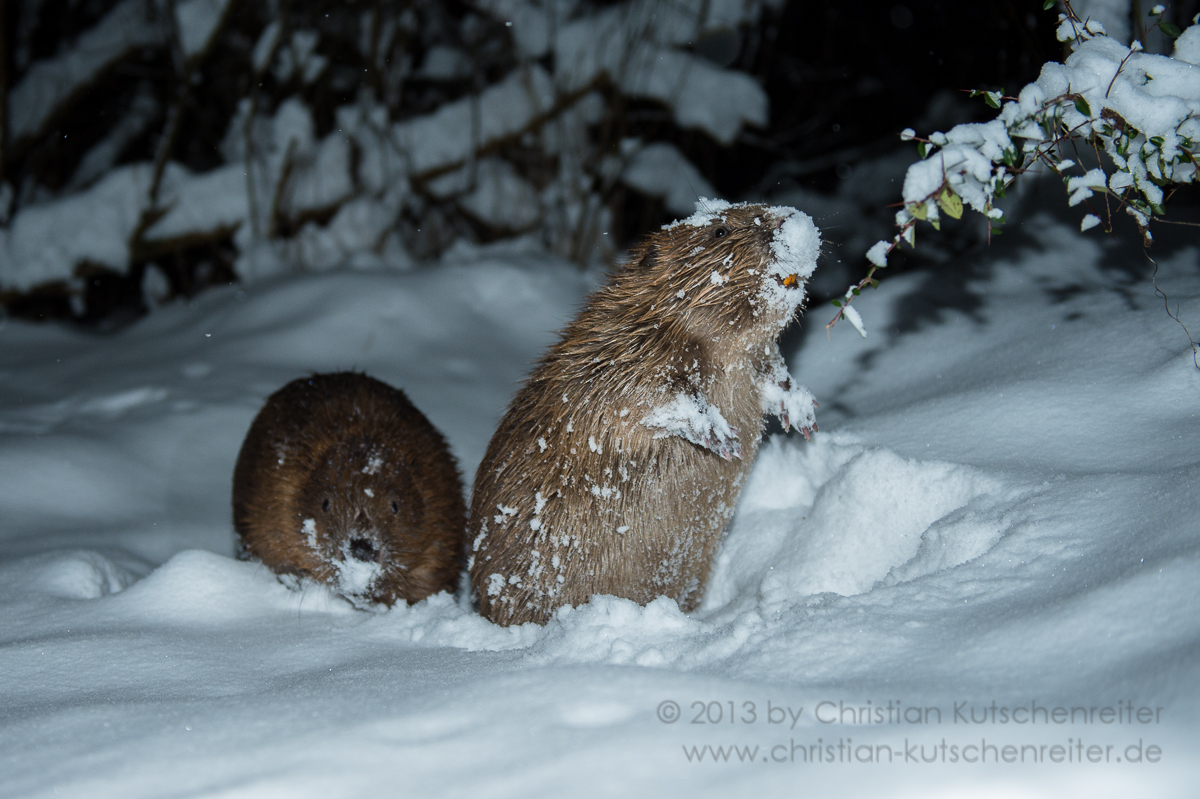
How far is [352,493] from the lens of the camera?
284cm

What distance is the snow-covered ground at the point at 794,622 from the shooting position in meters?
1.36

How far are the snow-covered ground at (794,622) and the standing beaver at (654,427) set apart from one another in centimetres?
25

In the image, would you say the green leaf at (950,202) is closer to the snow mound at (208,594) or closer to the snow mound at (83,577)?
the snow mound at (208,594)

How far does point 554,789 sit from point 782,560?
140 centimetres

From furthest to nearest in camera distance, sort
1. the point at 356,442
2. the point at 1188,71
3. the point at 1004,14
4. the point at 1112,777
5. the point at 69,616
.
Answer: the point at 1004,14 < the point at 356,442 < the point at 69,616 < the point at 1188,71 < the point at 1112,777

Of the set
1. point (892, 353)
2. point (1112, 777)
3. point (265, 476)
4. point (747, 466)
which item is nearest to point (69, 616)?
point (265, 476)

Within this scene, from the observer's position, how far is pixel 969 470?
230cm

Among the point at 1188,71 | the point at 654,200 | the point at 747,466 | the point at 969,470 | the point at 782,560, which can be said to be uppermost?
the point at 1188,71

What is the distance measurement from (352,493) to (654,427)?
3.72 feet

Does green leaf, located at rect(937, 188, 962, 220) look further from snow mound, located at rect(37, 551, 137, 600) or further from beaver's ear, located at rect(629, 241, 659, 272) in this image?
snow mound, located at rect(37, 551, 137, 600)

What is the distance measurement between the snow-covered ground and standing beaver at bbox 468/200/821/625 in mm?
251

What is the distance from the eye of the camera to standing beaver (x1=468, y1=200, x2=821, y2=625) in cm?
238

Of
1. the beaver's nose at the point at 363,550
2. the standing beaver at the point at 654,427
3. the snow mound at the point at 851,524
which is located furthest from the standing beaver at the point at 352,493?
the snow mound at the point at 851,524

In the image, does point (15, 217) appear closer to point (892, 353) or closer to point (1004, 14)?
point (892, 353)
